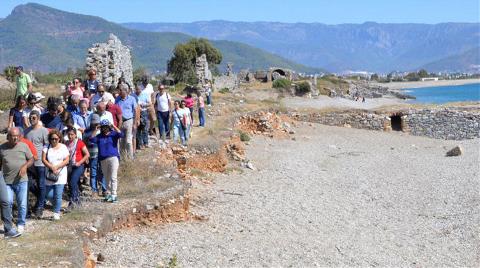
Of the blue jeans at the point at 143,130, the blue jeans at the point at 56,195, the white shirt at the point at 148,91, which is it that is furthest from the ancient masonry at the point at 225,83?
the blue jeans at the point at 56,195

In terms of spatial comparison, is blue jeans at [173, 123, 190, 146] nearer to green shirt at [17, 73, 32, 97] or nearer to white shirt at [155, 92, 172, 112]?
white shirt at [155, 92, 172, 112]

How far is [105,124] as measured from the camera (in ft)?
33.1

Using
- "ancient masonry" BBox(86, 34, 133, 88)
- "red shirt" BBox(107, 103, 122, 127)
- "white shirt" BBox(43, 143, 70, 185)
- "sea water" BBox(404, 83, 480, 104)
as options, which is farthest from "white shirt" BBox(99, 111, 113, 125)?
"sea water" BBox(404, 83, 480, 104)

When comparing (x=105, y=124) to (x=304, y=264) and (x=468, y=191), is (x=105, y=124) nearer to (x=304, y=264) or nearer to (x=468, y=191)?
(x=304, y=264)

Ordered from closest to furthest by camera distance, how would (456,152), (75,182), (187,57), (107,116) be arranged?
(75,182) → (107,116) → (456,152) → (187,57)

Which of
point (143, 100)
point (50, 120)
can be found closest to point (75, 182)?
point (50, 120)

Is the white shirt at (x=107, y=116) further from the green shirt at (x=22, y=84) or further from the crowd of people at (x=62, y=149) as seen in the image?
the green shirt at (x=22, y=84)

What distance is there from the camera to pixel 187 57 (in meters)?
58.2

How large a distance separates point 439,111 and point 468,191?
16.1 metres

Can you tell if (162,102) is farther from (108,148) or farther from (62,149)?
(62,149)

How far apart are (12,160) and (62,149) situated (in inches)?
34.6

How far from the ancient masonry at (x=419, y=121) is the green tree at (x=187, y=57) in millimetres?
19405

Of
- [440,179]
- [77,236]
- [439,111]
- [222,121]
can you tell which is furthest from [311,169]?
[439,111]

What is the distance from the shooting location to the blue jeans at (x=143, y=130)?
14141mm
